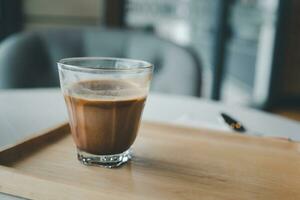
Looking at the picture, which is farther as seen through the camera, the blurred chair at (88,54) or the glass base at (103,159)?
the blurred chair at (88,54)

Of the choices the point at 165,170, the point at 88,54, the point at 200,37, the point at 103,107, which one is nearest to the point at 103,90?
the point at 103,107

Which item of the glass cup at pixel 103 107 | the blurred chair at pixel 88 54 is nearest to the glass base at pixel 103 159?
the glass cup at pixel 103 107

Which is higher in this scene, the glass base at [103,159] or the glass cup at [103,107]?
the glass cup at [103,107]

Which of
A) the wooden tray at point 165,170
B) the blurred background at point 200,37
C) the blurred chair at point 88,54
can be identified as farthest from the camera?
the blurred background at point 200,37

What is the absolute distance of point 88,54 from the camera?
1515 millimetres

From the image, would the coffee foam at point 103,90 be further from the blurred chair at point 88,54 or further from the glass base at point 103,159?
the blurred chair at point 88,54

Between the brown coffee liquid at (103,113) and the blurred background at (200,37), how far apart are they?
2.74ft

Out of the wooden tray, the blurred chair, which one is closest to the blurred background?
the blurred chair

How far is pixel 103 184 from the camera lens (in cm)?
43

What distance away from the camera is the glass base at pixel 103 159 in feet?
1.62

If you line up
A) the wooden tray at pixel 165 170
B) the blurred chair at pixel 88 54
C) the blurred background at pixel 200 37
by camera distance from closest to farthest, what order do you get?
the wooden tray at pixel 165 170
the blurred chair at pixel 88 54
the blurred background at pixel 200 37

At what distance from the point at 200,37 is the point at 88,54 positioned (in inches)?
87.4

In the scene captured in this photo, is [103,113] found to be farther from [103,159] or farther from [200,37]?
[200,37]

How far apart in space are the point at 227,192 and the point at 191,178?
52 mm
